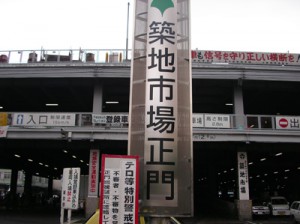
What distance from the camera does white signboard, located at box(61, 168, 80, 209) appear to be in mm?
15492

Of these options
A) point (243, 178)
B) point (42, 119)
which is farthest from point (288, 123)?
point (42, 119)

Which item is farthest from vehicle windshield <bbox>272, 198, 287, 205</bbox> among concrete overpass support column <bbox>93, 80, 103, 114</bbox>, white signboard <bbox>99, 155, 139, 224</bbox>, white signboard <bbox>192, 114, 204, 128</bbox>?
white signboard <bbox>99, 155, 139, 224</bbox>

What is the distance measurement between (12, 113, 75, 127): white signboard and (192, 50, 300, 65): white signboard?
32.3 ft

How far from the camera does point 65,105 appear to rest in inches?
1382

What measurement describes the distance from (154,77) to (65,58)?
21776 mm

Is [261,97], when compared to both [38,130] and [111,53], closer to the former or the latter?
[111,53]

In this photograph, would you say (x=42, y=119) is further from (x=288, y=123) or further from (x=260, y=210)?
(x=260, y=210)

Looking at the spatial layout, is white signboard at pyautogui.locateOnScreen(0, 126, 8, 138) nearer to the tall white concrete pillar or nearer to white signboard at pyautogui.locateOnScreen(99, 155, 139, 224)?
the tall white concrete pillar

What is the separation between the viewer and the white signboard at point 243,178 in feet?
82.0

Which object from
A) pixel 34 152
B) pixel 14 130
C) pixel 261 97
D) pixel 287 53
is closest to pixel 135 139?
pixel 14 130

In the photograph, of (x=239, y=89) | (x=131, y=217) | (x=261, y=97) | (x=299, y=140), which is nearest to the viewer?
(x=131, y=217)

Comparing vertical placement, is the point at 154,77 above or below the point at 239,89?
below

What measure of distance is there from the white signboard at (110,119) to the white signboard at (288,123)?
1009 cm

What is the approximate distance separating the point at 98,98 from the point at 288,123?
42.4 feet
